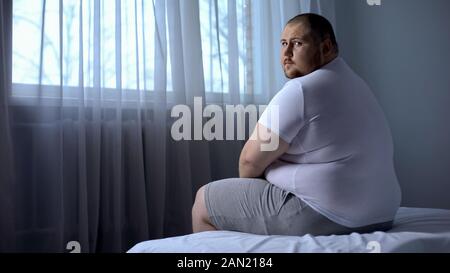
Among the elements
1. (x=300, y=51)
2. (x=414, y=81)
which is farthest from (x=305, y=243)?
(x=414, y=81)

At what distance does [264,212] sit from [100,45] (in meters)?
0.99

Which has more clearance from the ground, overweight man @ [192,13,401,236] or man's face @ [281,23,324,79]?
man's face @ [281,23,324,79]

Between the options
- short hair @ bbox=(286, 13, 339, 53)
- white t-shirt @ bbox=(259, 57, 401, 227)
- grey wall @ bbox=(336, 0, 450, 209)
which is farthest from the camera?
grey wall @ bbox=(336, 0, 450, 209)

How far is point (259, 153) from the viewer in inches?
34.4

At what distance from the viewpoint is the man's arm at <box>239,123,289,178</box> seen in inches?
32.8

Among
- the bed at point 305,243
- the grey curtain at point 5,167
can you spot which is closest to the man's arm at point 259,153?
the bed at point 305,243

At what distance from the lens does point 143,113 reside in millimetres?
1541

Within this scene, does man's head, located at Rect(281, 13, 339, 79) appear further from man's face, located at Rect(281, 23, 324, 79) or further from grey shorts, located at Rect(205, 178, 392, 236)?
grey shorts, located at Rect(205, 178, 392, 236)

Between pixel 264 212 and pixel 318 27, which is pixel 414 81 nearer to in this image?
pixel 318 27

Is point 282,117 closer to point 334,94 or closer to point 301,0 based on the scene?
point 334,94

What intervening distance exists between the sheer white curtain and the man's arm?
0.68 metres

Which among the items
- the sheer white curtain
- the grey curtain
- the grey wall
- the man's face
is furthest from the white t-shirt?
the grey wall

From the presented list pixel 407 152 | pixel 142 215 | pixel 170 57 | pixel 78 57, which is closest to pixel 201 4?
pixel 170 57

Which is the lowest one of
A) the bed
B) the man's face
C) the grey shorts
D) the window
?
the bed
